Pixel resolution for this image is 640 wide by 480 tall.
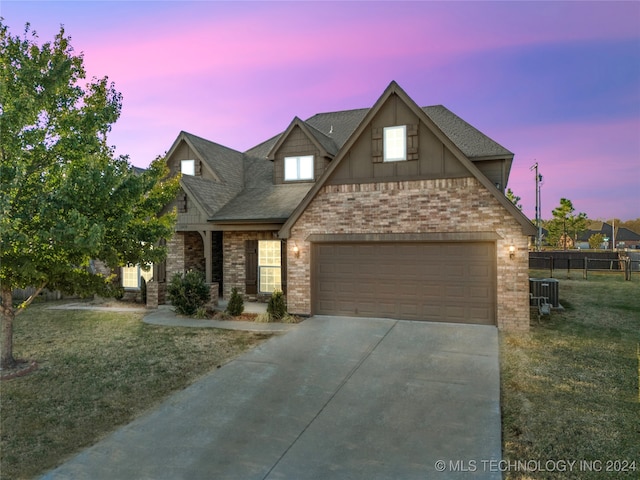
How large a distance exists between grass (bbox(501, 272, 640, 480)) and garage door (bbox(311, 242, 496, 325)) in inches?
60.6

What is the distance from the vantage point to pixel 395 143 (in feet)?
40.2

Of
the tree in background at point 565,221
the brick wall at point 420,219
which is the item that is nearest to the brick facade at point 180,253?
the brick wall at point 420,219

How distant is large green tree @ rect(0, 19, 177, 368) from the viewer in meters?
7.08

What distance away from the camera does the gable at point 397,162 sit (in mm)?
11711

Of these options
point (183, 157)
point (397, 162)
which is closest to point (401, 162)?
point (397, 162)

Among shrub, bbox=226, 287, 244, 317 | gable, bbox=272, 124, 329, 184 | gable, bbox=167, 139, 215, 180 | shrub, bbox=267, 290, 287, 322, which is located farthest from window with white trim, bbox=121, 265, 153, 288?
gable, bbox=272, 124, 329, 184

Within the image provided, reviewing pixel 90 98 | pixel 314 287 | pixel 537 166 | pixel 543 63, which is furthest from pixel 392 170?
pixel 537 166

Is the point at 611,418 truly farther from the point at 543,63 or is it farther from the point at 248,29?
the point at 543,63

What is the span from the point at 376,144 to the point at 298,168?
583 centimetres

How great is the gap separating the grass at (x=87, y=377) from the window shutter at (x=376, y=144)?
6468mm

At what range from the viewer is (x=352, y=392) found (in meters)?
6.75

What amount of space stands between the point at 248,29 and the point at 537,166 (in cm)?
4679

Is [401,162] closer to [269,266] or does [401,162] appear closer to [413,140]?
[413,140]

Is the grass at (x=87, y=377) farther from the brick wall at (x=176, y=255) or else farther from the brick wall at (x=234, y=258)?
the brick wall at (x=234, y=258)
